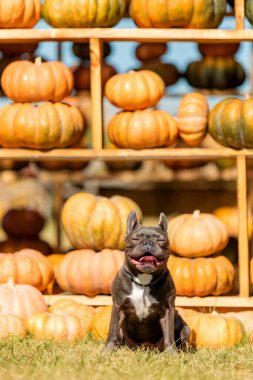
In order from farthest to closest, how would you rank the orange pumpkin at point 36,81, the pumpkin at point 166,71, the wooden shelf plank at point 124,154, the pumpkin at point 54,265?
the pumpkin at point 166,71, the pumpkin at point 54,265, the orange pumpkin at point 36,81, the wooden shelf plank at point 124,154

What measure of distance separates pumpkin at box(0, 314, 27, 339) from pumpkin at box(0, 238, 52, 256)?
1.53m

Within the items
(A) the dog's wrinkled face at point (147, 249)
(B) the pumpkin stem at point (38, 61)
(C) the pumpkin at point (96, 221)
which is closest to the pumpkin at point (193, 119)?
(C) the pumpkin at point (96, 221)

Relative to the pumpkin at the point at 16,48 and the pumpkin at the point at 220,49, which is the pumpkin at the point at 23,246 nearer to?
the pumpkin at the point at 16,48

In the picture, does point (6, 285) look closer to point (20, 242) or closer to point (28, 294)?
point (28, 294)

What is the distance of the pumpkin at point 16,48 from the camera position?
7566 mm

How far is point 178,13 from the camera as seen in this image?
22.4ft

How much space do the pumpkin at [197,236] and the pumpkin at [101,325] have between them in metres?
0.91

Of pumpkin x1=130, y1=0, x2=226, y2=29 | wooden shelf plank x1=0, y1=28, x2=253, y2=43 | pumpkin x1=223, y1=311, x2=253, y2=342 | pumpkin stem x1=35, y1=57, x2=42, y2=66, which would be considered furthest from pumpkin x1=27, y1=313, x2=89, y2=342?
pumpkin x1=130, y1=0, x2=226, y2=29

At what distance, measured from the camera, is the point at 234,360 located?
17.1ft

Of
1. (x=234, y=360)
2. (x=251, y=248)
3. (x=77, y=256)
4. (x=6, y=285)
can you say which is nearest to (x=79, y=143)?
(x=77, y=256)

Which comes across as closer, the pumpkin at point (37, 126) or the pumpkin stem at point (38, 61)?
the pumpkin at point (37, 126)

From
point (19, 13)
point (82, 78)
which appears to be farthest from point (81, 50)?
point (19, 13)

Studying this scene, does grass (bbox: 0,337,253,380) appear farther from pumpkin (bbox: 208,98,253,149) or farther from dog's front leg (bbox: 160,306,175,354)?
pumpkin (bbox: 208,98,253,149)

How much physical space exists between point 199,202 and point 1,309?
375cm
